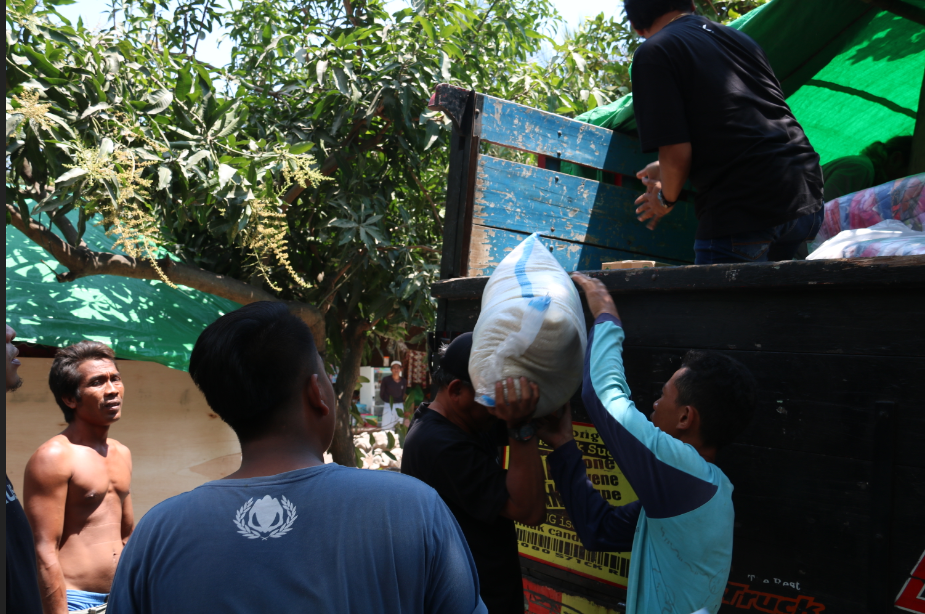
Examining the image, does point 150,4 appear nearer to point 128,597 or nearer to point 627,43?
point 627,43

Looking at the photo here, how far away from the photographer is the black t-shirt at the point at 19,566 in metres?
1.83

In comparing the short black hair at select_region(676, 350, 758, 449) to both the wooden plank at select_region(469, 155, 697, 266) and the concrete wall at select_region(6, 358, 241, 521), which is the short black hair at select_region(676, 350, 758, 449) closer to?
the wooden plank at select_region(469, 155, 697, 266)

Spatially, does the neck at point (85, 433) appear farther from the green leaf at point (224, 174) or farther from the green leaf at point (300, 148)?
the green leaf at point (300, 148)

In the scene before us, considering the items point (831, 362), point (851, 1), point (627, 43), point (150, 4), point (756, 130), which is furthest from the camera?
point (627, 43)

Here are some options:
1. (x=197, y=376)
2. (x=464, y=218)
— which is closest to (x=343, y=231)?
(x=464, y=218)

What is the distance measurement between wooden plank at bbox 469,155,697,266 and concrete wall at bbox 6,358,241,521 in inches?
154

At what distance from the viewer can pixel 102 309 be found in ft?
17.1

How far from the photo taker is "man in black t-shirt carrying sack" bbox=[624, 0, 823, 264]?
2.09 metres

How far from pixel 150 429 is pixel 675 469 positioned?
5.10m

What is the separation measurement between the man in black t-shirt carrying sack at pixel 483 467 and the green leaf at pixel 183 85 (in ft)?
9.98

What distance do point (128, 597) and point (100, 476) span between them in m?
2.20

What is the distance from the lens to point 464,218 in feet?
8.62

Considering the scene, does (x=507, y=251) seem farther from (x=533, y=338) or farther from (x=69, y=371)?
(x=69, y=371)

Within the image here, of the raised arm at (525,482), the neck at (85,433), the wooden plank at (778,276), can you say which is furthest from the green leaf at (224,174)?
the raised arm at (525,482)
